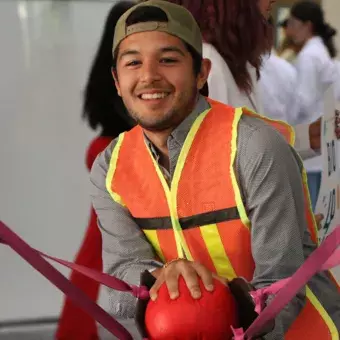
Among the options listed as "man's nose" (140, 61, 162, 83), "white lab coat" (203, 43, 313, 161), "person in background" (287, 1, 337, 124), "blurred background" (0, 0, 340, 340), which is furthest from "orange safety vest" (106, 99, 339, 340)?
"blurred background" (0, 0, 340, 340)

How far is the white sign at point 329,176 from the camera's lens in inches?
62.6

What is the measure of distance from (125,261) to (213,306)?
303mm

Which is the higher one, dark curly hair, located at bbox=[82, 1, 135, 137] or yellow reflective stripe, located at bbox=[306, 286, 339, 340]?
dark curly hair, located at bbox=[82, 1, 135, 137]

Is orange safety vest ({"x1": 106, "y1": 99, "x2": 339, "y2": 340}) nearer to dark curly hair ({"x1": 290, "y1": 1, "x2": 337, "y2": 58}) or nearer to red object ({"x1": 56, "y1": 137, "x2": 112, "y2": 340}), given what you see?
A: red object ({"x1": 56, "y1": 137, "x2": 112, "y2": 340})

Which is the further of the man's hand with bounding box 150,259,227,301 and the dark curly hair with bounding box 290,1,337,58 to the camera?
the dark curly hair with bounding box 290,1,337,58

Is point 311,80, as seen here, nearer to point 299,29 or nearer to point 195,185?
point 299,29

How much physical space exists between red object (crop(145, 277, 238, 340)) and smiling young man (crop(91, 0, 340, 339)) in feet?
0.50

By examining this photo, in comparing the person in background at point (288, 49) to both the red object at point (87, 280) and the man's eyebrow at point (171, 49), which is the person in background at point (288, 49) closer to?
the red object at point (87, 280)

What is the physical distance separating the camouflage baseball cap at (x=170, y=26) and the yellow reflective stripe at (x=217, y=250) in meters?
0.29

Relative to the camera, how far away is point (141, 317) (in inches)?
35.9

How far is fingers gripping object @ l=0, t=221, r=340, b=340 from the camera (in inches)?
32.5

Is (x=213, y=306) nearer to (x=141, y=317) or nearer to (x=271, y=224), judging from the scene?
(x=141, y=317)

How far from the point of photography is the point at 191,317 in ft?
2.83

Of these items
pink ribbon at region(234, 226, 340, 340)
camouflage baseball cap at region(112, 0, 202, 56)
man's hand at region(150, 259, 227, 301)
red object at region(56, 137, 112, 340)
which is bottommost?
red object at region(56, 137, 112, 340)
